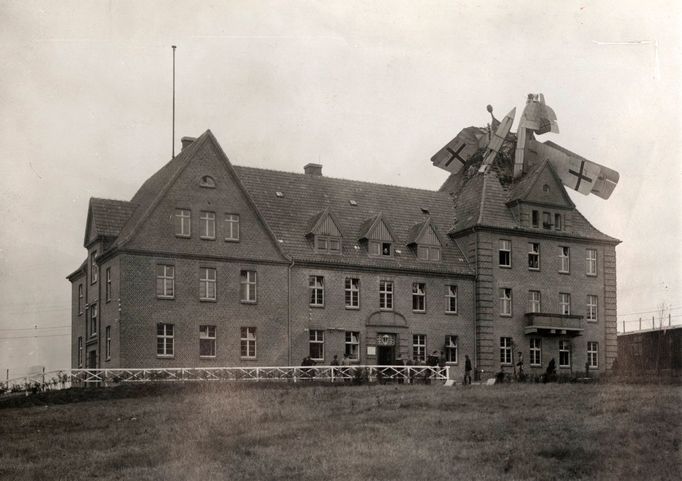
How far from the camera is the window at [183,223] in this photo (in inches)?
1662

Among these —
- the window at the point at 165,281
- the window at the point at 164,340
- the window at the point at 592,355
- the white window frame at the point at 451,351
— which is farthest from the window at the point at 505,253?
the window at the point at 164,340

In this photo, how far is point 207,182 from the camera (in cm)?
4306

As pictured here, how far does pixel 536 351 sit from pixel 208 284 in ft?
61.2

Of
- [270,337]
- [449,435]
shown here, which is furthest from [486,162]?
[449,435]

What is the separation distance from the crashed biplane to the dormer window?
17.8 metres

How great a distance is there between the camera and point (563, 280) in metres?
51.8

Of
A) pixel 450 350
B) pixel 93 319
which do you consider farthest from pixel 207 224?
pixel 450 350

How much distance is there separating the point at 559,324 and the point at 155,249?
22199 millimetres

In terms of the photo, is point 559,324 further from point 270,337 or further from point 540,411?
point 540,411

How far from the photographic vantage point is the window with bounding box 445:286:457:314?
161 ft

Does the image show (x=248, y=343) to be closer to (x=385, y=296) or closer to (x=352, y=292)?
(x=352, y=292)

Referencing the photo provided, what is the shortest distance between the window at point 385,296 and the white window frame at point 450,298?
339cm

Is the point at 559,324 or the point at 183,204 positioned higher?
the point at 183,204

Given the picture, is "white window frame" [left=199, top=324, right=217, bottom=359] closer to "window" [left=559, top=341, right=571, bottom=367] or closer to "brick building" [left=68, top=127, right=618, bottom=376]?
"brick building" [left=68, top=127, right=618, bottom=376]
